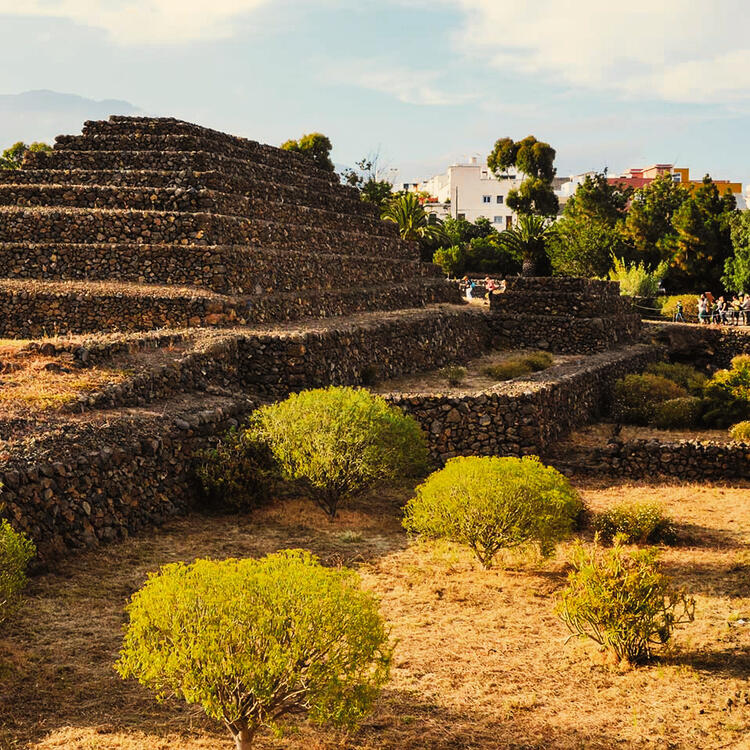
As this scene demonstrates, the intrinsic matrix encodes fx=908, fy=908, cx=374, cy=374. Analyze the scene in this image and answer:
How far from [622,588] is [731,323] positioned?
2865 centimetres

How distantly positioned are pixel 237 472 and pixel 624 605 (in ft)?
20.1

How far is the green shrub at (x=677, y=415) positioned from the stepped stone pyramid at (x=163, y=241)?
796cm

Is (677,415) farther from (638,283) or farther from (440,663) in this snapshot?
(638,283)

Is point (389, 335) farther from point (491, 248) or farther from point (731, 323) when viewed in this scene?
point (491, 248)

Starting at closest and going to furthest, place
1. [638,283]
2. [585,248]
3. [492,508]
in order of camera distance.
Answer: [492,508], [638,283], [585,248]

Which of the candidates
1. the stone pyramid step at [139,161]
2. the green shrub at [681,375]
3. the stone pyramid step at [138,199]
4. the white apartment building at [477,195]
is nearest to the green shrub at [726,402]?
the green shrub at [681,375]

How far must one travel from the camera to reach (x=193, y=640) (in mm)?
5945

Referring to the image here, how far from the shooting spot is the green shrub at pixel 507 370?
22.8 m

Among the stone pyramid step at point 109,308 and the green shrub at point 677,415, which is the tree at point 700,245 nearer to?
the green shrub at point 677,415

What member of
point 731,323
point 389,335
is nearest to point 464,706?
point 389,335

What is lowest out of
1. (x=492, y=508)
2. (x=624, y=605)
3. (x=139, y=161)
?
(x=624, y=605)

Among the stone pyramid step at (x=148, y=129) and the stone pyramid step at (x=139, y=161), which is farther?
the stone pyramid step at (x=148, y=129)

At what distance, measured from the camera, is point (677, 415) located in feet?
68.7

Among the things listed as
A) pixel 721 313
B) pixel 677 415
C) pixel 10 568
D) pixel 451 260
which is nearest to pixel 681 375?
pixel 677 415
